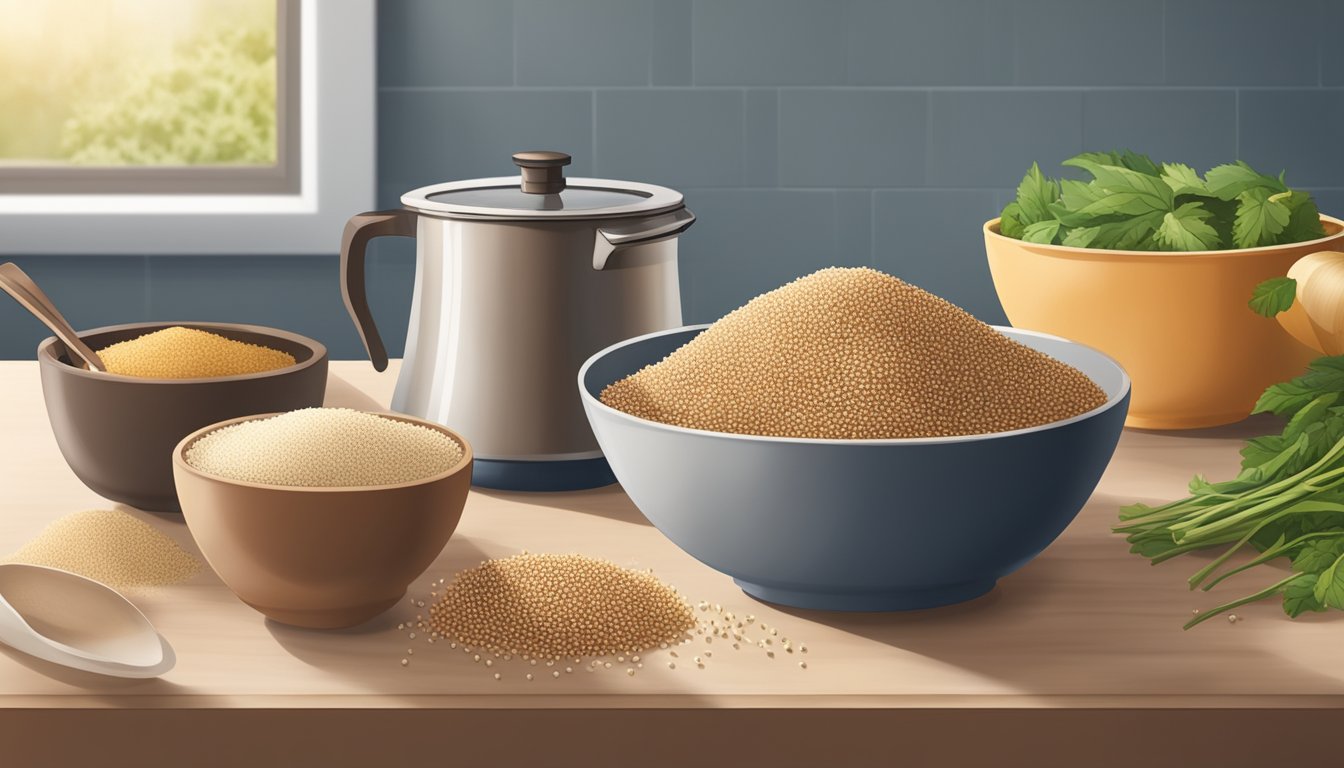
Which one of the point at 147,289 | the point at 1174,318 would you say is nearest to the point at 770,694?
the point at 1174,318

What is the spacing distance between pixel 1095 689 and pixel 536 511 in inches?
15.7

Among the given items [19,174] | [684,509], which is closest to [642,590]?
[684,509]

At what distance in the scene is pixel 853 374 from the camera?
75 centimetres

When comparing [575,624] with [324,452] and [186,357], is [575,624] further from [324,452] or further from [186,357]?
[186,357]

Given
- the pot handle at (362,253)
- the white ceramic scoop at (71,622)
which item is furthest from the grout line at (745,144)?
the white ceramic scoop at (71,622)

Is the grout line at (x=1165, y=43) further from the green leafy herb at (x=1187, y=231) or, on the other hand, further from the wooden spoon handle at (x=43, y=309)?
the wooden spoon handle at (x=43, y=309)

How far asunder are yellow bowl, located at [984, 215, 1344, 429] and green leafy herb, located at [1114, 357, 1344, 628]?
21 cm

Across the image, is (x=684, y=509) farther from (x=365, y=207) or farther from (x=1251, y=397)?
(x=365, y=207)

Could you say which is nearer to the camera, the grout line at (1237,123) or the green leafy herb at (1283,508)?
the green leafy herb at (1283,508)

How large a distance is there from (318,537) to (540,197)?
37 centimetres

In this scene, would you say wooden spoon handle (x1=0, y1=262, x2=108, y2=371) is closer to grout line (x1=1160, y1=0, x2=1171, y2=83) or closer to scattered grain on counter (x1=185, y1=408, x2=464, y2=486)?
scattered grain on counter (x1=185, y1=408, x2=464, y2=486)

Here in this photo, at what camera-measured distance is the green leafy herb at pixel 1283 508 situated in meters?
0.79

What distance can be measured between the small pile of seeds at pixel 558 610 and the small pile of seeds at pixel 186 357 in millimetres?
263

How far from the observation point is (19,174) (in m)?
2.89
